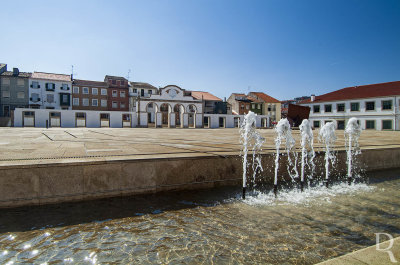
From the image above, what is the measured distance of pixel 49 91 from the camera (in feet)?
144

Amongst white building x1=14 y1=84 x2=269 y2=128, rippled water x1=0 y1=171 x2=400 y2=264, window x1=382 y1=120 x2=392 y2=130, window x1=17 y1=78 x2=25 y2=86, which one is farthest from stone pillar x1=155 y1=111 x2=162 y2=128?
window x1=382 y1=120 x2=392 y2=130

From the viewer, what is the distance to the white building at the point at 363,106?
34.3 metres

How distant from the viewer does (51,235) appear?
117 inches

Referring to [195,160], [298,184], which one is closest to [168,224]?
[195,160]

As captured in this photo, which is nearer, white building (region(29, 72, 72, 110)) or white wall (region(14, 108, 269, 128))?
white wall (region(14, 108, 269, 128))

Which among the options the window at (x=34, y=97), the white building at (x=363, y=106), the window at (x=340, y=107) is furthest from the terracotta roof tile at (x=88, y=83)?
the window at (x=340, y=107)

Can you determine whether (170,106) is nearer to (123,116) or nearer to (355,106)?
(123,116)

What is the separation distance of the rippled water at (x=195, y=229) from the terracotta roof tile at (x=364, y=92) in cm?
4078

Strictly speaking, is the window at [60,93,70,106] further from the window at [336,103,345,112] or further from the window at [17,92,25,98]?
the window at [336,103,345,112]

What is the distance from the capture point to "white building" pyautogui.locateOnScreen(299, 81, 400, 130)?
34281 mm

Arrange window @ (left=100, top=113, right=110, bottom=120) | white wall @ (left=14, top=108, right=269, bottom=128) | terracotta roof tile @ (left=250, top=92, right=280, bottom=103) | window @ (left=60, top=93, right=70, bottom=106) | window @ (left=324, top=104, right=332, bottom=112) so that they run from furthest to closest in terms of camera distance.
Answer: terracotta roof tile @ (left=250, top=92, right=280, bottom=103), window @ (left=60, top=93, right=70, bottom=106), window @ (left=324, top=104, right=332, bottom=112), window @ (left=100, top=113, right=110, bottom=120), white wall @ (left=14, top=108, right=269, bottom=128)

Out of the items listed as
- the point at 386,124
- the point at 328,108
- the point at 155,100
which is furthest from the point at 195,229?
the point at 328,108

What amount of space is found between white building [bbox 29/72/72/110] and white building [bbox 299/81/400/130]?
49.0 m

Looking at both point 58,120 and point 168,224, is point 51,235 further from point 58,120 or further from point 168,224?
point 58,120
